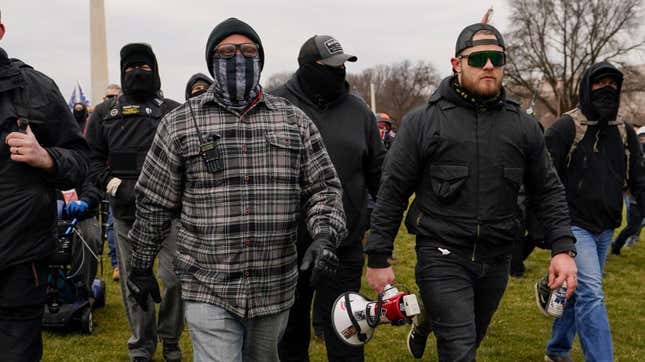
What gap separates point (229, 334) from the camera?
3186 millimetres

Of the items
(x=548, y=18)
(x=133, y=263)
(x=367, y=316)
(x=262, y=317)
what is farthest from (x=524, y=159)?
(x=548, y=18)

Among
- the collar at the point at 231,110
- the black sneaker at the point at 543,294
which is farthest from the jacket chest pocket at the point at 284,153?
the black sneaker at the point at 543,294

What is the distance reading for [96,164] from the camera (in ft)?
17.7

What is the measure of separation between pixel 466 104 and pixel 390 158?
0.52 metres

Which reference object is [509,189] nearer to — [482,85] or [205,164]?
[482,85]

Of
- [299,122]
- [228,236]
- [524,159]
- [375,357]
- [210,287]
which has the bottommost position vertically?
[375,357]

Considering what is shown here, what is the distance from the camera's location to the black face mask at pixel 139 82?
5.37 meters

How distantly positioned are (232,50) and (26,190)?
120 centimetres

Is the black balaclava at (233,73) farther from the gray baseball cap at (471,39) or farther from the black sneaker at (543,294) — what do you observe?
the black sneaker at (543,294)

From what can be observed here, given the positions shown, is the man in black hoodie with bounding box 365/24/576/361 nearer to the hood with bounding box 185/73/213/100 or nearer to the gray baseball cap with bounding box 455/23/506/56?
the gray baseball cap with bounding box 455/23/506/56

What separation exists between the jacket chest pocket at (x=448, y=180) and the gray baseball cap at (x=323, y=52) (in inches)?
44.8

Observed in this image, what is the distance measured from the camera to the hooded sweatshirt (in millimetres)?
4969

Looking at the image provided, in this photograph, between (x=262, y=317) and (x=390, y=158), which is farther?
(x=390, y=158)

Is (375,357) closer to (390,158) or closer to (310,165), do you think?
(390,158)
